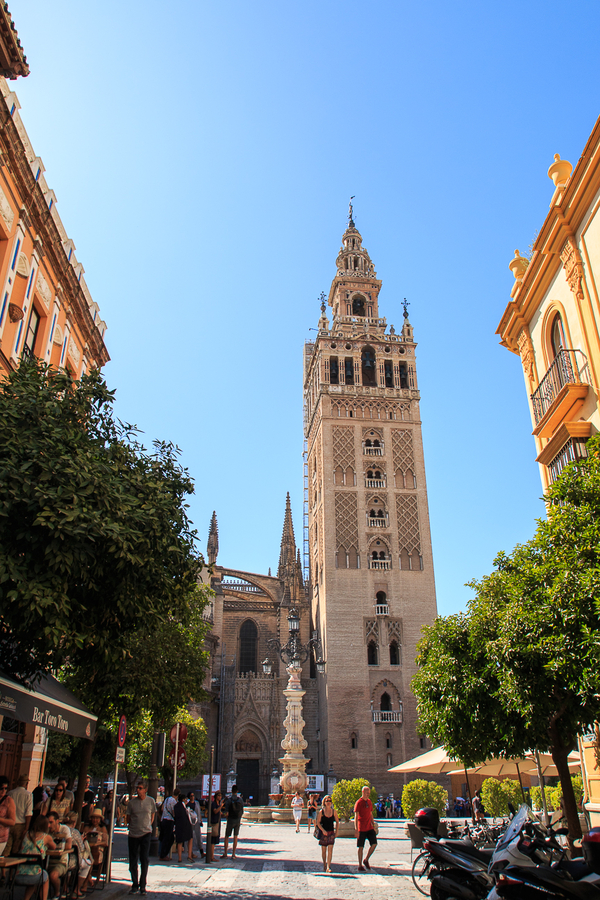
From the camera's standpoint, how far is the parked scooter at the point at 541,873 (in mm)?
5391

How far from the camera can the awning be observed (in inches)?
288

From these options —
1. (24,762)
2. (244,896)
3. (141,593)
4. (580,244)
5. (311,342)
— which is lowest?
(244,896)

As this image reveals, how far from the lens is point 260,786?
125 ft

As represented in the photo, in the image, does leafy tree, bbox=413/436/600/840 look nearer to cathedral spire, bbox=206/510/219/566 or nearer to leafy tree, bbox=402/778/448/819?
leafy tree, bbox=402/778/448/819

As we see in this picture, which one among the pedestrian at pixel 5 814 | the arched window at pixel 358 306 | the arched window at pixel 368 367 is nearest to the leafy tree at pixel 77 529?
the pedestrian at pixel 5 814

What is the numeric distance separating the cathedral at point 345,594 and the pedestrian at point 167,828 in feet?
74.8

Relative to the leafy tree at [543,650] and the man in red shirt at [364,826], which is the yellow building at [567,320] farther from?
the man in red shirt at [364,826]

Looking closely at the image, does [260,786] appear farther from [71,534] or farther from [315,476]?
[71,534]

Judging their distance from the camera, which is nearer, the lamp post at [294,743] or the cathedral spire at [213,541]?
the lamp post at [294,743]

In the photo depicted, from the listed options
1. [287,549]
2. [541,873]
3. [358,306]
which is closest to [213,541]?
[287,549]

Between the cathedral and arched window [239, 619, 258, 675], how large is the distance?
0.06 m

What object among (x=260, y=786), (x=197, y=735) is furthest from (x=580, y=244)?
(x=260, y=786)

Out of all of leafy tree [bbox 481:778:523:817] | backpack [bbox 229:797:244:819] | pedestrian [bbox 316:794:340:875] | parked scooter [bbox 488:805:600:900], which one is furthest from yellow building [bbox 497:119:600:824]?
leafy tree [bbox 481:778:523:817]

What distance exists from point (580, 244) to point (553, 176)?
7.14 feet
